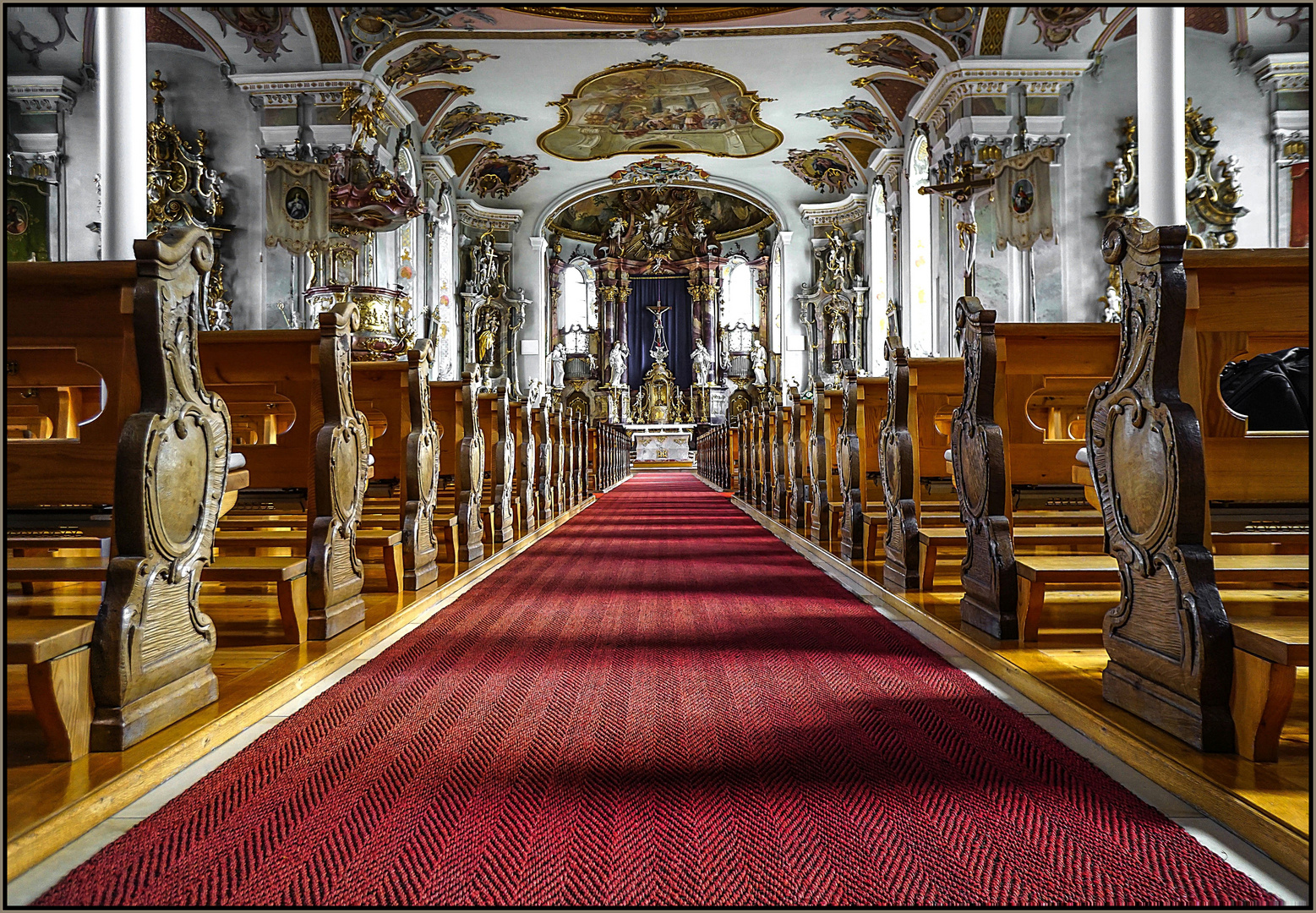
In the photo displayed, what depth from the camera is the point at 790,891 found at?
1.08 metres

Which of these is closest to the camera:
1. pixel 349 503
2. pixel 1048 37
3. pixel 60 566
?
pixel 60 566

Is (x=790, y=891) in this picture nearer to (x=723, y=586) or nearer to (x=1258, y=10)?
(x=723, y=586)

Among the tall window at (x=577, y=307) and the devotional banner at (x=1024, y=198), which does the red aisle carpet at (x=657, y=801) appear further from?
the tall window at (x=577, y=307)

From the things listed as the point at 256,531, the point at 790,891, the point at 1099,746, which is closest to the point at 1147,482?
the point at 1099,746

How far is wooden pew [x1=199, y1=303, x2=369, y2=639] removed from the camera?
240 centimetres

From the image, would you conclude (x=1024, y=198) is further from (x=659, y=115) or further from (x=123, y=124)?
(x=123, y=124)

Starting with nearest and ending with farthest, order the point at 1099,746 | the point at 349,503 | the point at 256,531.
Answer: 1. the point at 1099,746
2. the point at 349,503
3. the point at 256,531

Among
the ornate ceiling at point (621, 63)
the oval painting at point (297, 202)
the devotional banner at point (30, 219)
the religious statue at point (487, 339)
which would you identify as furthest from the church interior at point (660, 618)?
the religious statue at point (487, 339)

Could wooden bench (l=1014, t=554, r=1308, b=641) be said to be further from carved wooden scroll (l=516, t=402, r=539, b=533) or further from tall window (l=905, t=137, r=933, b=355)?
tall window (l=905, t=137, r=933, b=355)

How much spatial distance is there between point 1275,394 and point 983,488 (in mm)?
703

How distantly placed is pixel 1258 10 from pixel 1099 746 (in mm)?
9949

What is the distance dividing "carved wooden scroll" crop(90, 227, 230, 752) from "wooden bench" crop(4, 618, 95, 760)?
0.9 inches

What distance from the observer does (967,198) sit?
922 centimetres

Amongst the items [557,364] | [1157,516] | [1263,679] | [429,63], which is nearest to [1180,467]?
[1157,516]
